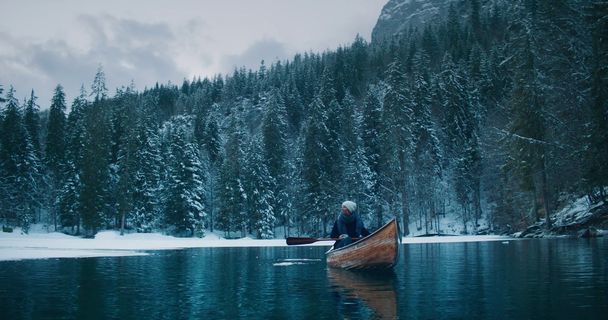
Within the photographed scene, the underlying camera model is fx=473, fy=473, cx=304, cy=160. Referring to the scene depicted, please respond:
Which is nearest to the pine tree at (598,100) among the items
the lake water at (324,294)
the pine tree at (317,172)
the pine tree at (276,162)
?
the lake water at (324,294)

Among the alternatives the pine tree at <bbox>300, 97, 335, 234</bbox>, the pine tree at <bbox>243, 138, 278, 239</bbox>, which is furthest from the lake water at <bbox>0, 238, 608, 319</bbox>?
the pine tree at <bbox>243, 138, 278, 239</bbox>

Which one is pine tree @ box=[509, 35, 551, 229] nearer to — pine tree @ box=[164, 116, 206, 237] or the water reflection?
the water reflection

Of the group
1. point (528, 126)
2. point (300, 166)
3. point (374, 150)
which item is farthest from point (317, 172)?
point (528, 126)

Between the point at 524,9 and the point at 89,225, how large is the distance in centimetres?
5224

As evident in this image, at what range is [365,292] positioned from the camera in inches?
394

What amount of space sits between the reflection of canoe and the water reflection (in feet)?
1.18

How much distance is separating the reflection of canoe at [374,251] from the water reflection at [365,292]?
1.18ft

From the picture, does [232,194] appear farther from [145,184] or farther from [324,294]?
[324,294]

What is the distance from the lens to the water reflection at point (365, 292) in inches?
299

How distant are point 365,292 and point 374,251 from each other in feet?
13.6

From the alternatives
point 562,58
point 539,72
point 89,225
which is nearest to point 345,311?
point 562,58

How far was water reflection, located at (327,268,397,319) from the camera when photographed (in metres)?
7.59

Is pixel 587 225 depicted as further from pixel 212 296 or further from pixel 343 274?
pixel 212 296

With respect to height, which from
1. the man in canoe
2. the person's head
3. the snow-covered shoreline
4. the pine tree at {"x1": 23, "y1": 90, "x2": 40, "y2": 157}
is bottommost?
the snow-covered shoreline
